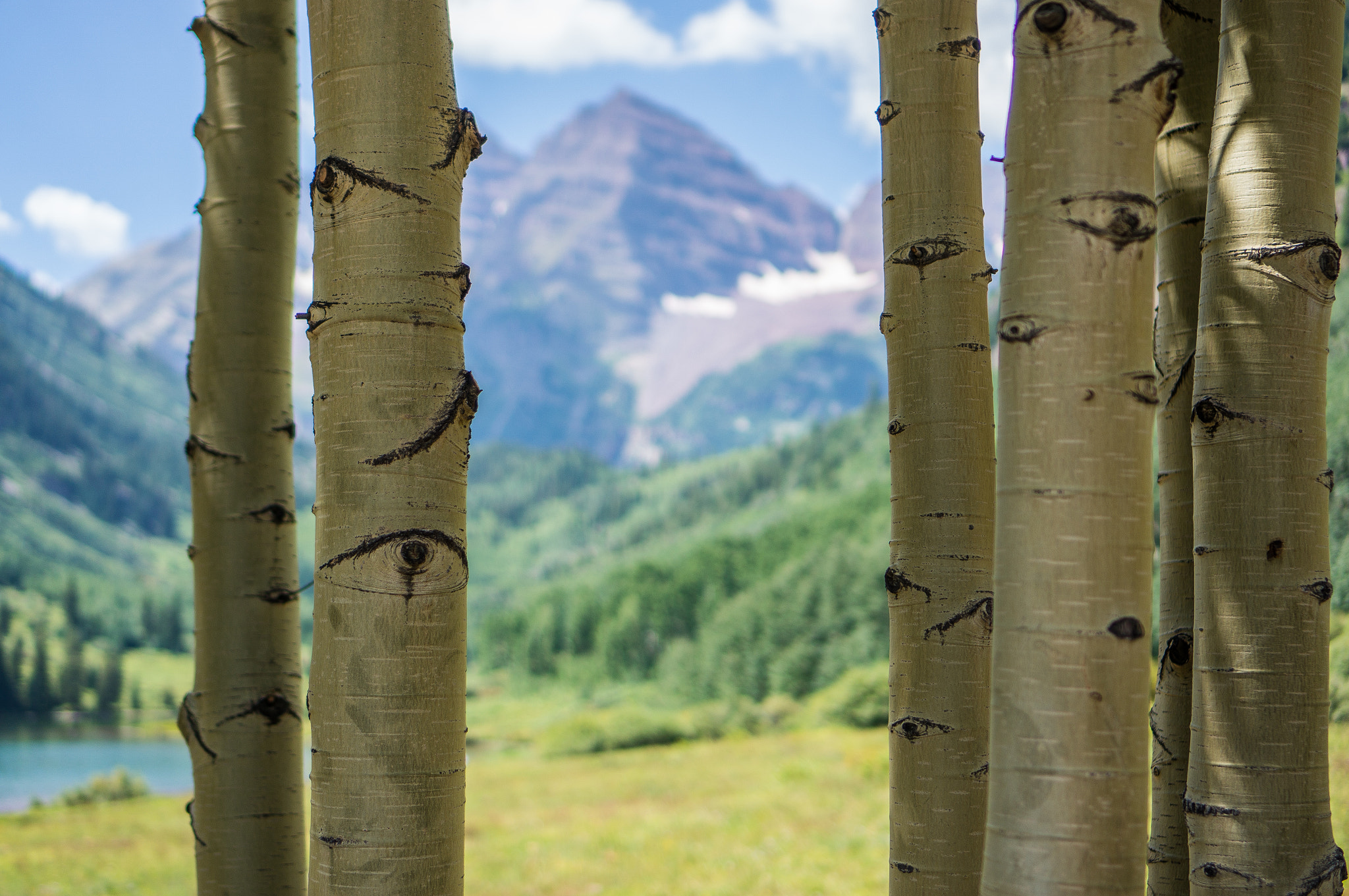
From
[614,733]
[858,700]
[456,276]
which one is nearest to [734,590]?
[614,733]

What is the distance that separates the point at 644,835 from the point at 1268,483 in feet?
37.4

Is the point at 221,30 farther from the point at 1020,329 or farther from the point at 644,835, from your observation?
the point at 644,835

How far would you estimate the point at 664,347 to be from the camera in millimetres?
143250

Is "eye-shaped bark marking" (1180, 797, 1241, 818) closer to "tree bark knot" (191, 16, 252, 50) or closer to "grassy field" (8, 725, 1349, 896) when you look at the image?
"tree bark knot" (191, 16, 252, 50)

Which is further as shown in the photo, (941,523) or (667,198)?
(667,198)

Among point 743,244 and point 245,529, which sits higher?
point 743,244

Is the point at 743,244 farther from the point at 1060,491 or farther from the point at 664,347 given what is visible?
the point at 1060,491

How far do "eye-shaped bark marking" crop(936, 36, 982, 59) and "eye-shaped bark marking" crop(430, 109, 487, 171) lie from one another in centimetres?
85

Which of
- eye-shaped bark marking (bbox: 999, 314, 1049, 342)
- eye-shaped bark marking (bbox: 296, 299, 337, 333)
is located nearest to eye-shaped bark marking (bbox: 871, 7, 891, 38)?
eye-shaped bark marking (bbox: 999, 314, 1049, 342)

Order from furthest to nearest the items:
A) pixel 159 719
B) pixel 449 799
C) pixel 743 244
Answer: pixel 743 244, pixel 159 719, pixel 449 799

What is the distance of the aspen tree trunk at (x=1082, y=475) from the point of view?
979 millimetres

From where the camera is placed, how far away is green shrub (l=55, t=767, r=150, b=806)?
15.4m

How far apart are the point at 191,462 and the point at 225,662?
1.41ft

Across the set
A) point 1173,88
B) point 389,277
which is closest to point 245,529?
point 389,277
